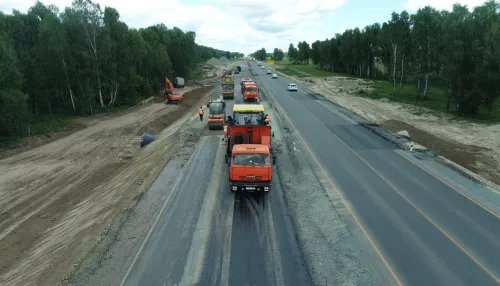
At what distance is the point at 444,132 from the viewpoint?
32.5 m

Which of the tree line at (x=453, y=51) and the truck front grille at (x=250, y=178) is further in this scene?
the tree line at (x=453, y=51)

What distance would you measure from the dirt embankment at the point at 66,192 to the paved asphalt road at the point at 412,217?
11347 mm

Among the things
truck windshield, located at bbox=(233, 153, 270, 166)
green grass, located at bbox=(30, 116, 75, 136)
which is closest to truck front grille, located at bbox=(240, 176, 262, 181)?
truck windshield, located at bbox=(233, 153, 270, 166)

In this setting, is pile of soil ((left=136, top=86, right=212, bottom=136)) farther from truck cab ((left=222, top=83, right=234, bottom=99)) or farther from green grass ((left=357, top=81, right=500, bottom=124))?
green grass ((left=357, top=81, right=500, bottom=124))

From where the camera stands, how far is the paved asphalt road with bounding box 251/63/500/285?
11.6m

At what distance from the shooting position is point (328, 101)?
49969mm

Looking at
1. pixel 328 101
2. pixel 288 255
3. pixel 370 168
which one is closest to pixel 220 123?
pixel 370 168

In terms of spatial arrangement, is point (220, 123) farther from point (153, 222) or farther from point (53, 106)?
point (53, 106)

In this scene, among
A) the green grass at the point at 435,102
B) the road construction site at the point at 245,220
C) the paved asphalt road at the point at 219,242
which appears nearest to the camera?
the paved asphalt road at the point at 219,242

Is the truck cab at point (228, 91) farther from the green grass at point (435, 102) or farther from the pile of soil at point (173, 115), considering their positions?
the green grass at point (435, 102)

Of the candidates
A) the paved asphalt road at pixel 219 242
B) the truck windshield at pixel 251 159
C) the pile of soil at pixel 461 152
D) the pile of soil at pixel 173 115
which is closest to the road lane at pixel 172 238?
the paved asphalt road at pixel 219 242

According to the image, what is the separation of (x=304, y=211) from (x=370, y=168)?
7848mm

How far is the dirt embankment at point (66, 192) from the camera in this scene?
13.6 m

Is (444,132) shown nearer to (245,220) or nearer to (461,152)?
(461,152)
